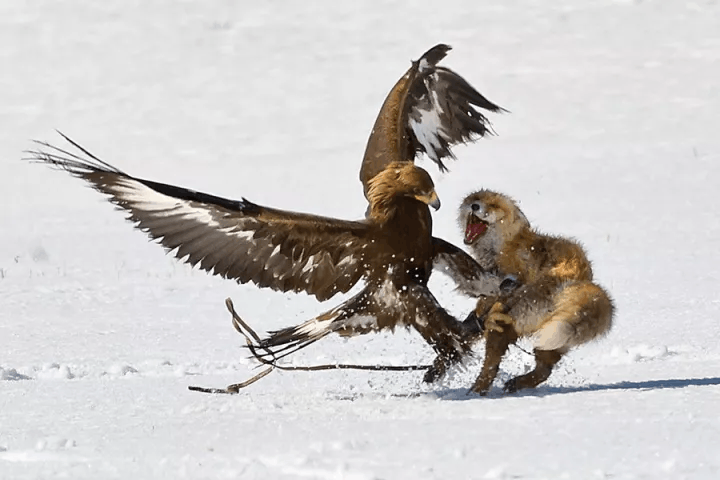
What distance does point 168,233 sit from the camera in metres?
5.79

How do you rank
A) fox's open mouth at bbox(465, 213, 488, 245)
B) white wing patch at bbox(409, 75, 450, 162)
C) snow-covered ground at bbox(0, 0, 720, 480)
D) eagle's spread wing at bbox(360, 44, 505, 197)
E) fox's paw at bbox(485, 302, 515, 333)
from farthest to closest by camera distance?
white wing patch at bbox(409, 75, 450, 162), eagle's spread wing at bbox(360, 44, 505, 197), fox's open mouth at bbox(465, 213, 488, 245), fox's paw at bbox(485, 302, 515, 333), snow-covered ground at bbox(0, 0, 720, 480)

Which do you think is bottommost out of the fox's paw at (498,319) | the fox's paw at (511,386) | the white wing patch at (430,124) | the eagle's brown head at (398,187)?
the fox's paw at (511,386)

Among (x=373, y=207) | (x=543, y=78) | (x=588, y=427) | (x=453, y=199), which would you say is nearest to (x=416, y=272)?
(x=373, y=207)

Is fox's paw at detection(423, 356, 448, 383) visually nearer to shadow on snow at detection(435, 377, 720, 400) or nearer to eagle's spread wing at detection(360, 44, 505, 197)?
shadow on snow at detection(435, 377, 720, 400)

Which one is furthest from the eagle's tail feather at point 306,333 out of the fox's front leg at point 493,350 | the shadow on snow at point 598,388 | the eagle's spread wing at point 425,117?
the eagle's spread wing at point 425,117

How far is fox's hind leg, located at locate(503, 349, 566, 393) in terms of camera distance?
231 inches

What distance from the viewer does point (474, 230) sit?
6.05 m

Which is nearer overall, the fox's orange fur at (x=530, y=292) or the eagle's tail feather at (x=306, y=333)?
the fox's orange fur at (x=530, y=292)

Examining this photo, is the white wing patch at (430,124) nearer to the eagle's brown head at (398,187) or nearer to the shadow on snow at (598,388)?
the eagle's brown head at (398,187)

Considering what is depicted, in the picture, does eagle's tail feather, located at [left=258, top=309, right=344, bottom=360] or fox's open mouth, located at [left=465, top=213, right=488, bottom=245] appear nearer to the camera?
eagle's tail feather, located at [left=258, top=309, right=344, bottom=360]

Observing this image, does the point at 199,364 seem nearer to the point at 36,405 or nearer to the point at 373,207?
the point at 36,405

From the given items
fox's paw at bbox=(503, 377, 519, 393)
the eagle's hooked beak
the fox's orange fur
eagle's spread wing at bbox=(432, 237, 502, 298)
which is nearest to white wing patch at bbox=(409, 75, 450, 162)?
the fox's orange fur

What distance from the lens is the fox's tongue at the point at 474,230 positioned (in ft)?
19.8

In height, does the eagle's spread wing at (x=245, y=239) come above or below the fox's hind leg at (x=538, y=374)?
above
